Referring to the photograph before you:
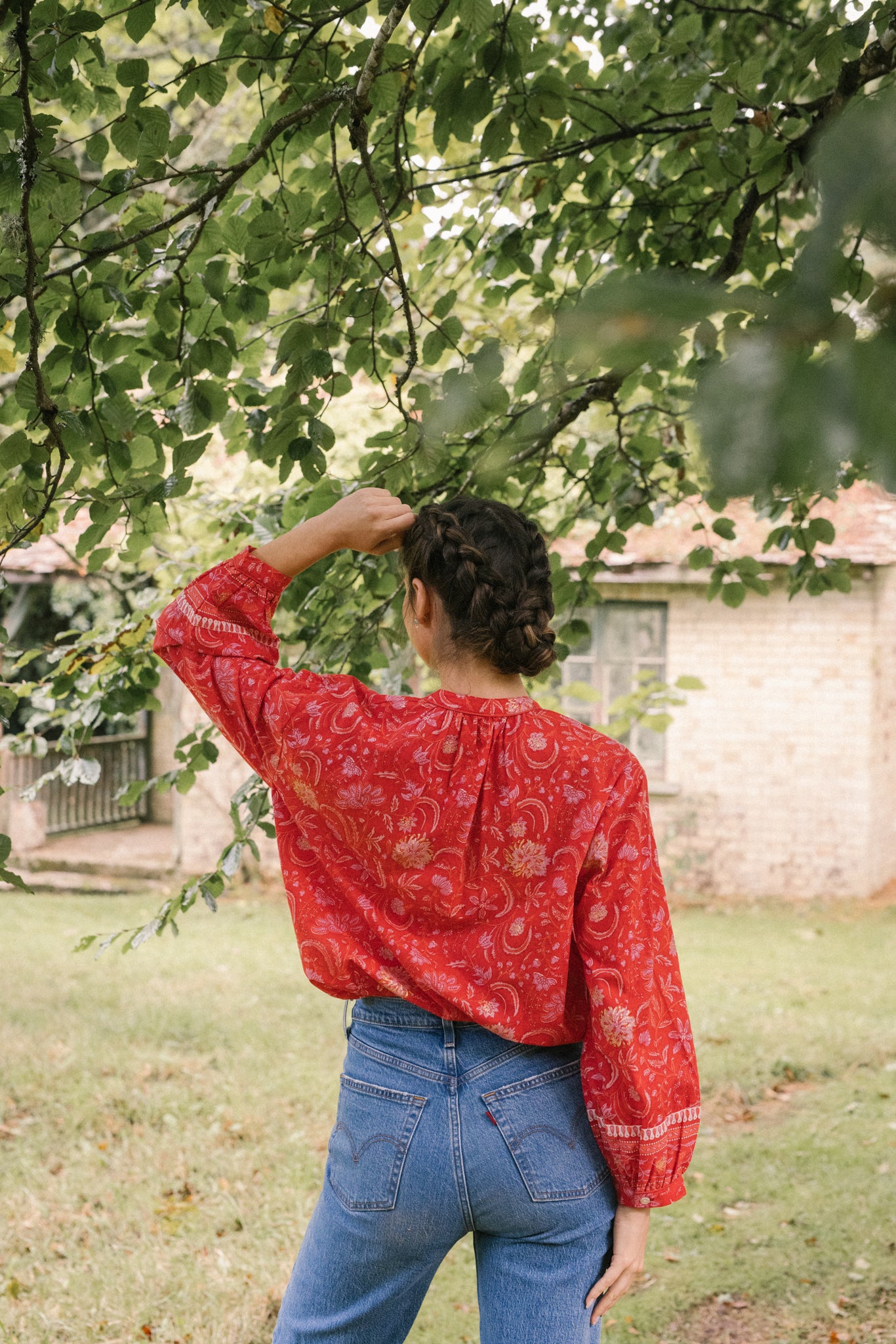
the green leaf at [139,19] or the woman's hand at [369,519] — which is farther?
the green leaf at [139,19]

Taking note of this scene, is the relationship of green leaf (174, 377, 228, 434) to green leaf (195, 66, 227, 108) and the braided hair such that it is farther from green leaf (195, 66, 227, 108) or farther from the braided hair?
the braided hair

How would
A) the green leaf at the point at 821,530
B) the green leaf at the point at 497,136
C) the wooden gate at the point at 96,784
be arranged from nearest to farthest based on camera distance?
the green leaf at the point at 497,136 → the green leaf at the point at 821,530 → the wooden gate at the point at 96,784

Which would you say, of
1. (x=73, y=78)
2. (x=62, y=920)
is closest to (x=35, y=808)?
(x=62, y=920)

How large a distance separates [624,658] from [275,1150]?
619 centimetres

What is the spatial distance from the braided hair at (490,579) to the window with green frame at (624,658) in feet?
26.9

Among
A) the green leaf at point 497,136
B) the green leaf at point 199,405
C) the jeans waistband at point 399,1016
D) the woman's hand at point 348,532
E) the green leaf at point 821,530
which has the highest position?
the green leaf at point 497,136

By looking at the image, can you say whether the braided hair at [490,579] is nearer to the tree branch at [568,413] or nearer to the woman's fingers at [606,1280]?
the woman's fingers at [606,1280]

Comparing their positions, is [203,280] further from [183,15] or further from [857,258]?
[183,15]

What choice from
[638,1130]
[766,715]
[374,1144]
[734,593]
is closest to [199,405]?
[374,1144]

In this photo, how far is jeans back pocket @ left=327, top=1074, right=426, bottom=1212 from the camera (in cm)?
143

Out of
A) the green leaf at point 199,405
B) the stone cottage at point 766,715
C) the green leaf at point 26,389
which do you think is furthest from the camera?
the stone cottage at point 766,715

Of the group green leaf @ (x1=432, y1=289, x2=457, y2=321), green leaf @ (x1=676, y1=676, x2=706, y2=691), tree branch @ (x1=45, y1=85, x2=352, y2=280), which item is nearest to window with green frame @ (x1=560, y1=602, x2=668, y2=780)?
green leaf @ (x1=676, y1=676, x2=706, y2=691)

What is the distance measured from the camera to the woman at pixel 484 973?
1423 mm

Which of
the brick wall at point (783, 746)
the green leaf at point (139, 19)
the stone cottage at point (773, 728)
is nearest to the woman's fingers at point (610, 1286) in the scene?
the green leaf at point (139, 19)
